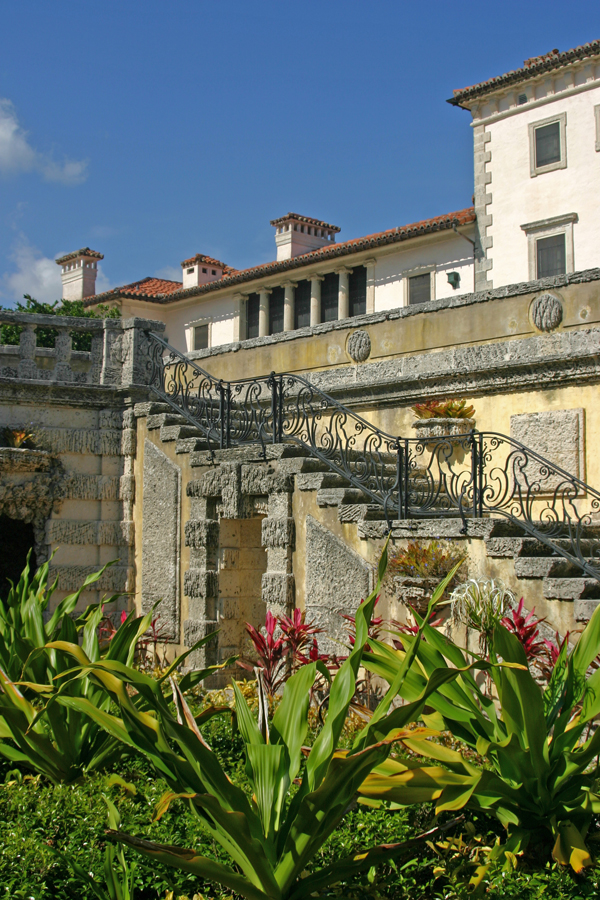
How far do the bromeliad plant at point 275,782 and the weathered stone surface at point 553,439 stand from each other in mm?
6631

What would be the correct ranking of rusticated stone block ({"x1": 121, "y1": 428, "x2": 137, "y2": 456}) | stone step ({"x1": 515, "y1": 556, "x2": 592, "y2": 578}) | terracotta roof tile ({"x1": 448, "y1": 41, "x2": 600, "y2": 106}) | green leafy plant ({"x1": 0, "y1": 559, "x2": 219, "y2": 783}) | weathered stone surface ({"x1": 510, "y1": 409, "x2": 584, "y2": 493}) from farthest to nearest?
1. terracotta roof tile ({"x1": 448, "y1": 41, "x2": 600, "y2": 106})
2. rusticated stone block ({"x1": 121, "y1": 428, "x2": 137, "y2": 456})
3. weathered stone surface ({"x1": 510, "y1": 409, "x2": 584, "y2": 493})
4. stone step ({"x1": 515, "y1": 556, "x2": 592, "y2": 578})
5. green leafy plant ({"x1": 0, "y1": 559, "x2": 219, "y2": 783})

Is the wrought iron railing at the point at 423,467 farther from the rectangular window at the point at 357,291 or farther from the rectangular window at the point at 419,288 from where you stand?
the rectangular window at the point at 357,291

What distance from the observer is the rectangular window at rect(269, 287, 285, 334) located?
28.5 metres

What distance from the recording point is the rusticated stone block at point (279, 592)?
8492 millimetres

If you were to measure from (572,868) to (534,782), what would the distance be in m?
0.38

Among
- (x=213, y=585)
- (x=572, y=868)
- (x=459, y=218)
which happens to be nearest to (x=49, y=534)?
(x=213, y=585)

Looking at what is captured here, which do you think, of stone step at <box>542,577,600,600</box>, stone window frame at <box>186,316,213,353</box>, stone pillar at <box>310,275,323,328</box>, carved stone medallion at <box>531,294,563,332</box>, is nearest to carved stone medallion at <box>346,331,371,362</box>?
carved stone medallion at <box>531,294,563,332</box>

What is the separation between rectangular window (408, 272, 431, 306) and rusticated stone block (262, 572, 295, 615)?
1759 centimetres

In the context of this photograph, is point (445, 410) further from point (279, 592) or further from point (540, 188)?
point (540, 188)

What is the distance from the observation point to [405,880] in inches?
143

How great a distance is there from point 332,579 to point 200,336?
23.8 m

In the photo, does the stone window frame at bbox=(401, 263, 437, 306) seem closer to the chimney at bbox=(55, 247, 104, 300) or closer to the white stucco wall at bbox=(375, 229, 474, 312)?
the white stucco wall at bbox=(375, 229, 474, 312)

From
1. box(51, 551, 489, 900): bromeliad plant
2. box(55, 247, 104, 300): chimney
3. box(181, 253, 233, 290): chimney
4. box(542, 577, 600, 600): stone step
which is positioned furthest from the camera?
box(55, 247, 104, 300): chimney

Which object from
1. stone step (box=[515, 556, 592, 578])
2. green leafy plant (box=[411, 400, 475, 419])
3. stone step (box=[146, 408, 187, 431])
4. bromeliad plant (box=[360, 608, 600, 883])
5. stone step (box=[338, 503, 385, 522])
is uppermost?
green leafy plant (box=[411, 400, 475, 419])
